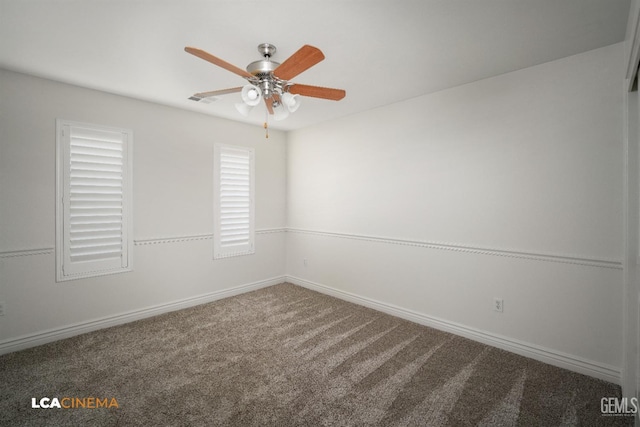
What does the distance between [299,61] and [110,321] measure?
3.32 m

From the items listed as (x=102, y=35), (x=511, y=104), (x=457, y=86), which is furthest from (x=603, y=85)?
(x=102, y=35)

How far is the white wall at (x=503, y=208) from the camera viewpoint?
2311 millimetres

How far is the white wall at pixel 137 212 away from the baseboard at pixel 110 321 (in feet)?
0.04

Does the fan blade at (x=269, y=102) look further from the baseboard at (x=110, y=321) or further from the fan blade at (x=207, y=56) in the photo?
the baseboard at (x=110, y=321)

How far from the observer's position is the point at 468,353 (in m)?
2.71

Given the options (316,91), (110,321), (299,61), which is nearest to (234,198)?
(110,321)

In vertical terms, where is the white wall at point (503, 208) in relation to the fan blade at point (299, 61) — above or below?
below

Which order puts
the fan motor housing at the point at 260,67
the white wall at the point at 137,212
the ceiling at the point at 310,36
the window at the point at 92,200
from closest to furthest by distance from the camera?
the ceiling at the point at 310,36, the fan motor housing at the point at 260,67, the white wall at the point at 137,212, the window at the point at 92,200

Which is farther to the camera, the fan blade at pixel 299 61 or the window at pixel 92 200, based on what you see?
the window at pixel 92 200

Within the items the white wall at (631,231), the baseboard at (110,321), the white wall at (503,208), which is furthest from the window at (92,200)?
the white wall at (631,231)

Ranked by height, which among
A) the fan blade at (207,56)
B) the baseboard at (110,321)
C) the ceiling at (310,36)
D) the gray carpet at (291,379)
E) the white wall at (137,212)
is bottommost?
the gray carpet at (291,379)

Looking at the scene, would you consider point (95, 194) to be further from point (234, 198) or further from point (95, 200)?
point (234, 198)

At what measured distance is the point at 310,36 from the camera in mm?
2092

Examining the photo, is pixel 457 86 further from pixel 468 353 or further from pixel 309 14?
pixel 468 353
